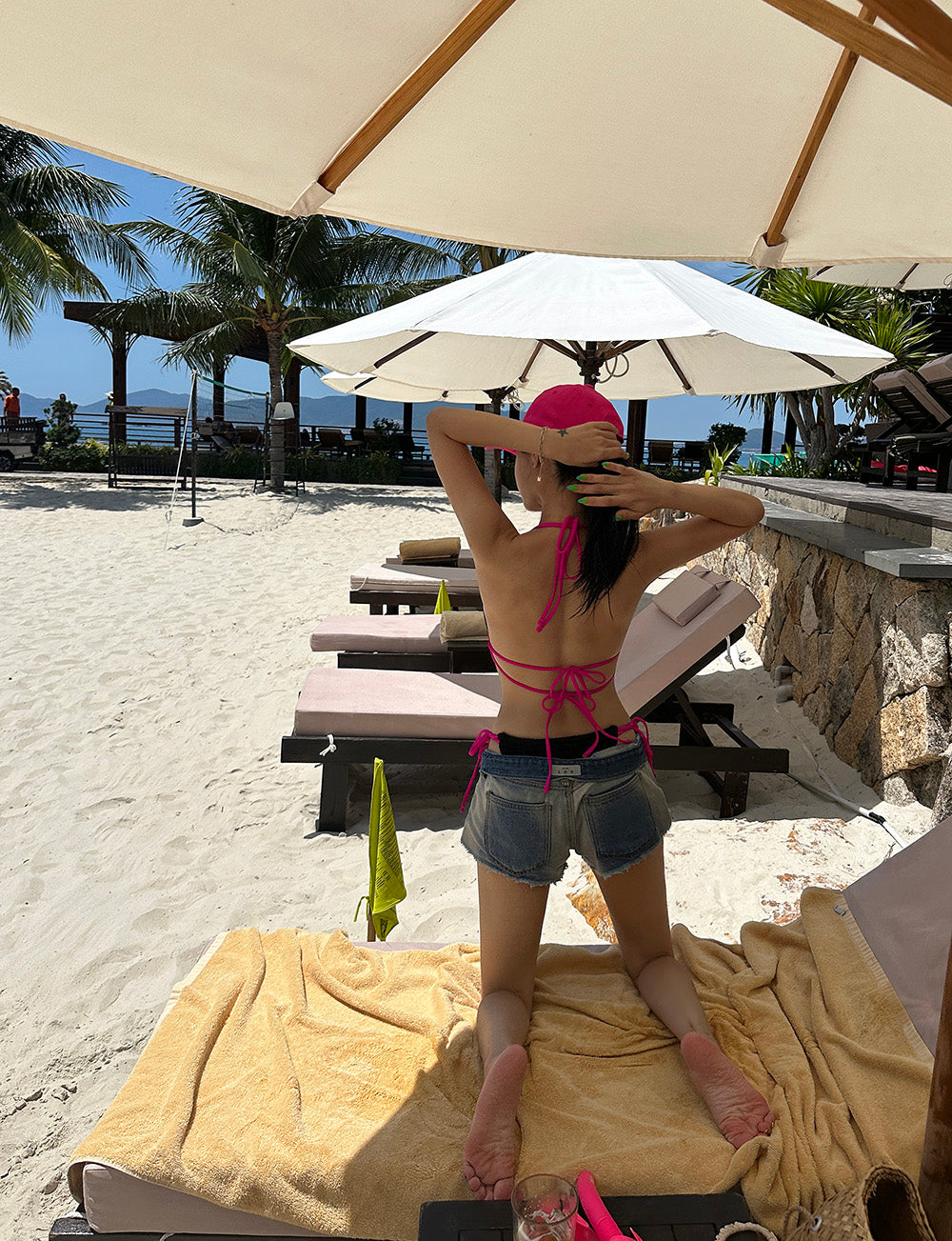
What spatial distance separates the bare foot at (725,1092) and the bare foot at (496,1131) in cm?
36

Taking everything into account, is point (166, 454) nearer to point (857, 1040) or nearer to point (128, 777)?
point (128, 777)

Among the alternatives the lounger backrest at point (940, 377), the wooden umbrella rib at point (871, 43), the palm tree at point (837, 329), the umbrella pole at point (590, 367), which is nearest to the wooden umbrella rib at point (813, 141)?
the wooden umbrella rib at point (871, 43)

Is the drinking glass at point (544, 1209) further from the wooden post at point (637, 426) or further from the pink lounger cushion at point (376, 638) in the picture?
the wooden post at point (637, 426)

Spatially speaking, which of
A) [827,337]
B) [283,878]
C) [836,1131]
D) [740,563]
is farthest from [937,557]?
[740,563]

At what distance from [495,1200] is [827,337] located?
4.18m

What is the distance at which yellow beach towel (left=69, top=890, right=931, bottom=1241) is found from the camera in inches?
66.7

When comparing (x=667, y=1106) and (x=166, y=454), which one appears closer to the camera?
(x=667, y=1106)

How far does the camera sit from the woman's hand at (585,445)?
6.02ft

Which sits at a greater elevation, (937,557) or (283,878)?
(937,557)

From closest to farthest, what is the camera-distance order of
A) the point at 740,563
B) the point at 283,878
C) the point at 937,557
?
the point at 283,878
the point at 937,557
the point at 740,563

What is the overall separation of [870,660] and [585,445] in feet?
9.89

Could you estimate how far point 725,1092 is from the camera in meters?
1.82

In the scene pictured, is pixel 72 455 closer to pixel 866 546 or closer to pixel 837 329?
pixel 837 329

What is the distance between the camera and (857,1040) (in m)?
2.02
